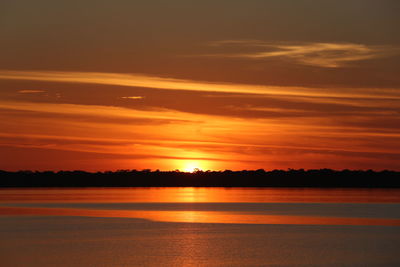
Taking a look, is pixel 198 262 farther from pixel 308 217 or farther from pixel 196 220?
pixel 308 217

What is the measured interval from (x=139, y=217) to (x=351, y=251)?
3075 centimetres

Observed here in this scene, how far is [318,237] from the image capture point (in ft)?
144

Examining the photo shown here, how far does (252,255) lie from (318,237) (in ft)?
33.6

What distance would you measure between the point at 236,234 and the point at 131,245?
9.23 m

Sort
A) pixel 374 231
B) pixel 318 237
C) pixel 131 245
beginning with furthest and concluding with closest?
pixel 374 231 → pixel 318 237 → pixel 131 245

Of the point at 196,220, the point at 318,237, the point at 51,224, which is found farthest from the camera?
the point at 196,220

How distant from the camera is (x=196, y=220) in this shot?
5928 cm

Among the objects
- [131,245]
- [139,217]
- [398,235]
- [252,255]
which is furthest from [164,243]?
[139,217]

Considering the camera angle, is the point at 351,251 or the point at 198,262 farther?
the point at 351,251

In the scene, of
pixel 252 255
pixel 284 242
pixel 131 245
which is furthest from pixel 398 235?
pixel 131 245

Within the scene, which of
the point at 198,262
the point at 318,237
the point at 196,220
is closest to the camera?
the point at 198,262

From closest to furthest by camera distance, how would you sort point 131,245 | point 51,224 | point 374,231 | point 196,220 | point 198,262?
point 198,262
point 131,245
point 374,231
point 51,224
point 196,220

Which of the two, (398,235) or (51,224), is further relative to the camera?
(51,224)

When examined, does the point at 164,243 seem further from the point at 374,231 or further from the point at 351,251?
the point at 374,231
